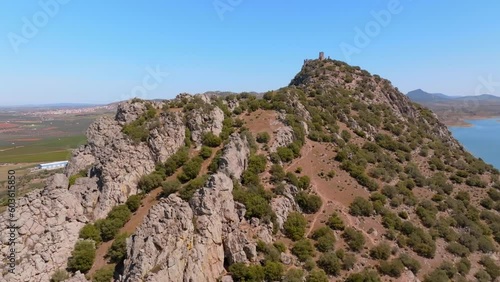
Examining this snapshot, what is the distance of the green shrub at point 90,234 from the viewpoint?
1171 inches

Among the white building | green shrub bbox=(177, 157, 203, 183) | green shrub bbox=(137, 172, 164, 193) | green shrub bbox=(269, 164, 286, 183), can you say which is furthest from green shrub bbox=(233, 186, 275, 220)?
the white building

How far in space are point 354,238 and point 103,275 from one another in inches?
904

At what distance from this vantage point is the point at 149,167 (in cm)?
3675

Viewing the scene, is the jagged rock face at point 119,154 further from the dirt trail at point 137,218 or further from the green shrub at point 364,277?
the green shrub at point 364,277

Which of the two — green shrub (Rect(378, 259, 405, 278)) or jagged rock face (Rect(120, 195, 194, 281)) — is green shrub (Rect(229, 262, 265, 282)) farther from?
green shrub (Rect(378, 259, 405, 278))

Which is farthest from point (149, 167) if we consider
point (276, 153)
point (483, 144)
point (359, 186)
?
point (483, 144)

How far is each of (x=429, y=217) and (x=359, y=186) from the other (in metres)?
8.20

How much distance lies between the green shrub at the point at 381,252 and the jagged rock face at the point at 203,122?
23145mm

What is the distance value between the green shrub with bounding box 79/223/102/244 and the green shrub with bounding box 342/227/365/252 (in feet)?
78.7

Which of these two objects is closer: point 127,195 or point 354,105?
point 127,195

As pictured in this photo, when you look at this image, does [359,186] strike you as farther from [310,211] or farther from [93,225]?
[93,225]

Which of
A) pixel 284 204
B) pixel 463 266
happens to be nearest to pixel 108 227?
pixel 284 204

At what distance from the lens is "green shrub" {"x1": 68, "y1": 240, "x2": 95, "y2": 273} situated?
90.0ft

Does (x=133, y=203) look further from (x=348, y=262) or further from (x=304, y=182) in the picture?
(x=348, y=262)
